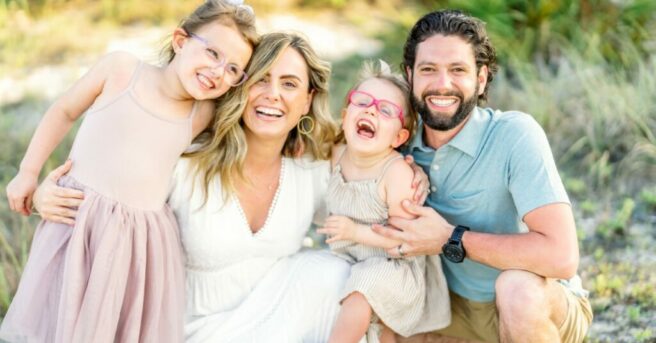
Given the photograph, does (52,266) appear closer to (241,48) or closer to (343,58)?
(241,48)

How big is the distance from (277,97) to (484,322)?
1.24m

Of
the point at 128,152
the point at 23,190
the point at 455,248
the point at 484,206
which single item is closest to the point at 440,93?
the point at 484,206

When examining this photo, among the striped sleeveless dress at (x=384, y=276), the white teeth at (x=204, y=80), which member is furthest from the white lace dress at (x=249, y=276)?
the white teeth at (x=204, y=80)

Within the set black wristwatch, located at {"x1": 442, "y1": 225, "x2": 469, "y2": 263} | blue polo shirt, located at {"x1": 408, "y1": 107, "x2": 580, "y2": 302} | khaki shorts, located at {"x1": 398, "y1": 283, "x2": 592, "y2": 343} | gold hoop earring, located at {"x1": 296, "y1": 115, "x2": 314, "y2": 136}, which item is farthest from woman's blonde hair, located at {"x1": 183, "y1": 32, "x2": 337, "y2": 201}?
khaki shorts, located at {"x1": 398, "y1": 283, "x2": 592, "y2": 343}

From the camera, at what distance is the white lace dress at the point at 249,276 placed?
3.21 metres

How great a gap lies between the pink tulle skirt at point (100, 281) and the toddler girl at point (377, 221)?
636 mm

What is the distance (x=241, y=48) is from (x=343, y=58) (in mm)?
3268

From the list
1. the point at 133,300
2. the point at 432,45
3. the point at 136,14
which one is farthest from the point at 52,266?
the point at 136,14

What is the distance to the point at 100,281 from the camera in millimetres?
2969

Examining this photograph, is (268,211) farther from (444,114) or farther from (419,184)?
(444,114)

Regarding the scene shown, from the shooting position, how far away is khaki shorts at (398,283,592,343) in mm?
3205

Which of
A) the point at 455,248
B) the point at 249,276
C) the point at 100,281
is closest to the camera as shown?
the point at 100,281

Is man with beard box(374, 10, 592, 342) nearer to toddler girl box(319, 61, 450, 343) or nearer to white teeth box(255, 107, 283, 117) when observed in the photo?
toddler girl box(319, 61, 450, 343)

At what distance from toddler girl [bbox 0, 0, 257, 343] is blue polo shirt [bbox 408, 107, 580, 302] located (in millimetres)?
883
